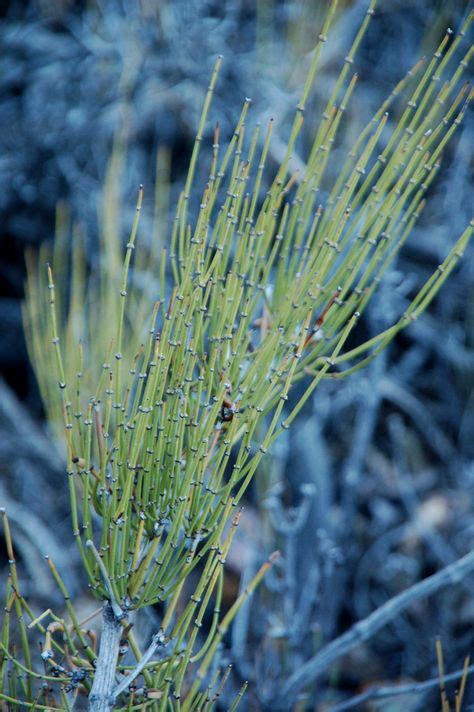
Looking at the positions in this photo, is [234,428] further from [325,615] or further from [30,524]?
[30,524]

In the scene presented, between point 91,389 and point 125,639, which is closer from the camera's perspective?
point 125,639

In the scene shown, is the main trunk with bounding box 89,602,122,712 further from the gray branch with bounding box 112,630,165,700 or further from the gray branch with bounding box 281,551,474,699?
the gray branch with bounding box 281,551,474,699

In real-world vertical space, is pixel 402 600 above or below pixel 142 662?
below

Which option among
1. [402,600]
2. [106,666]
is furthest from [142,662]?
[402,600]

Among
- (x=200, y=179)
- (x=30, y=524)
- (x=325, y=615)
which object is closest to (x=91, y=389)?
(x=30, y=524)

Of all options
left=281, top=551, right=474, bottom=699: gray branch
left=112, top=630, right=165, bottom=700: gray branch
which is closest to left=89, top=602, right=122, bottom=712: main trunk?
left=112, top=630, right=165, bottom=700: gray branch

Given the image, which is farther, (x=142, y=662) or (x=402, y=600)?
(x=402, y=600)

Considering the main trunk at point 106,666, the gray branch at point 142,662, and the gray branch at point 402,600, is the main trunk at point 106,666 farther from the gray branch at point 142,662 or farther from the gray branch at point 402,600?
the gray branch at point 402,600

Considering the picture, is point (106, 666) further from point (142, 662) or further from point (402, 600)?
point (402, 600)
